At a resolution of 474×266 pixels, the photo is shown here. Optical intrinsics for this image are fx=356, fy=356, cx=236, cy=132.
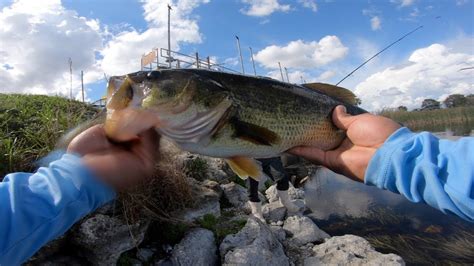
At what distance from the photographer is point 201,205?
269 inches

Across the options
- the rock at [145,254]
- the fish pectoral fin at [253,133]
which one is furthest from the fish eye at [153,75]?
the rock at [145,254]

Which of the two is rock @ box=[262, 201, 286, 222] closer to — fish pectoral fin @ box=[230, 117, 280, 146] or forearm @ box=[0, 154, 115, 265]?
fish pectoral fin @ box=[230, 117, 280, 146]

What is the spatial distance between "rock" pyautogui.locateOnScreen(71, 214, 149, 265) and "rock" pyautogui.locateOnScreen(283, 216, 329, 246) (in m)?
3.31

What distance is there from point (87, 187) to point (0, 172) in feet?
16.1

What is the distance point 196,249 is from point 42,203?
415 centimetres

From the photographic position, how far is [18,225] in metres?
1.63

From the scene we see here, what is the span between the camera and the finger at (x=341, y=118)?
115 inches

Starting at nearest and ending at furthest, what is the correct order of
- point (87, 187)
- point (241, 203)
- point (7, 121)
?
point (87, 187)
point (7, 121)
point (241, 203)

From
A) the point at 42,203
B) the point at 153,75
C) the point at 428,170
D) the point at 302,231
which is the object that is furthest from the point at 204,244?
the point at 428,170

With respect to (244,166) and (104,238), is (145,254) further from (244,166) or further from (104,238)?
(244,166)

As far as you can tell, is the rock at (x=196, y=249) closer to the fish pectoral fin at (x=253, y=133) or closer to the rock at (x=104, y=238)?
the rock at (x=104, y=238)

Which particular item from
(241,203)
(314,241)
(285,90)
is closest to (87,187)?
(285,90)

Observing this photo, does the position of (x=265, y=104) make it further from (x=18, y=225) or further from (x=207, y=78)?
(x=18, y=225)

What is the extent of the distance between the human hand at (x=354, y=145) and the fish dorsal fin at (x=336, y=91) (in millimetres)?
246
